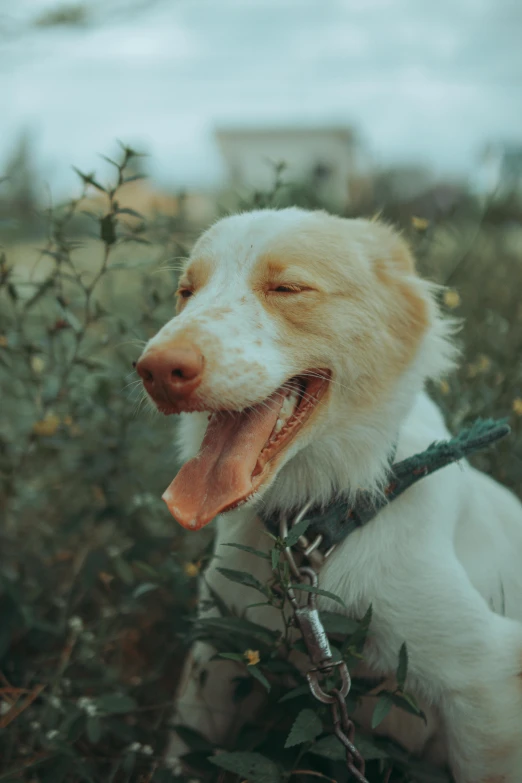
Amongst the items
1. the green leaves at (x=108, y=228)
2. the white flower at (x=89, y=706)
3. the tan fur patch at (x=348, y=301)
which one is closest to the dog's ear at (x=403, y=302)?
the tan fur patch at (x=348, y=301)

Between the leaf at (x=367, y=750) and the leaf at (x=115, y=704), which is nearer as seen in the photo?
the leaf at (x=367, y=750)

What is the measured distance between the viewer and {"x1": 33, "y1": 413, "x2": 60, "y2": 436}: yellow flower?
2.59m

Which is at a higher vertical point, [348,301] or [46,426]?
[348,301]

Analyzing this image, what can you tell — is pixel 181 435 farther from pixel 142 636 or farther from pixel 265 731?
pixel 142 636

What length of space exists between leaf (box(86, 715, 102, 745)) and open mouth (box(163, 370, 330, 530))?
34.1 inches

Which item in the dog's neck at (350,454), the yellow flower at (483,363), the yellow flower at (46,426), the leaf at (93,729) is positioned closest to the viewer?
the dog's neck at (350,454)

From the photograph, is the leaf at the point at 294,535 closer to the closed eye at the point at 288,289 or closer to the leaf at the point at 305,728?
the leaf at the point at 305,728

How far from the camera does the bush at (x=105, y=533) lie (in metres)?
2.10

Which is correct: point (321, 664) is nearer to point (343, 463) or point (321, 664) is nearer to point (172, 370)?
point (343, 463)

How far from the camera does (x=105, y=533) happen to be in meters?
3.30

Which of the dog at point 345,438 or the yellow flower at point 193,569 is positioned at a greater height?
the dog at point 345,438

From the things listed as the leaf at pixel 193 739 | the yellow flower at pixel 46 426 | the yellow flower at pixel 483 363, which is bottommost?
the leaf at pixel 193 739

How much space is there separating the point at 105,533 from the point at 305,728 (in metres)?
1.86

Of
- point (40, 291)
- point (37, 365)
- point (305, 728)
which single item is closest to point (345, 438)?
point (305, 728)
